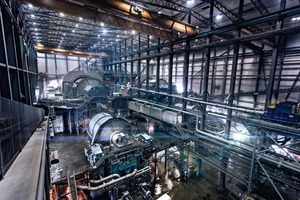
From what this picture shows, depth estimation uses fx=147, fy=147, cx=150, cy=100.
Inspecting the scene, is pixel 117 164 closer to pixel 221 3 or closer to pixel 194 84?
pixel 221 3

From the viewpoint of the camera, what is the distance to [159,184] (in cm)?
1147

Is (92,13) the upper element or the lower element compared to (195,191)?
upper

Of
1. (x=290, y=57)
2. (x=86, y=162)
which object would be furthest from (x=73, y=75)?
(x=290, y=57)

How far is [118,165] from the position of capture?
9.84 metres

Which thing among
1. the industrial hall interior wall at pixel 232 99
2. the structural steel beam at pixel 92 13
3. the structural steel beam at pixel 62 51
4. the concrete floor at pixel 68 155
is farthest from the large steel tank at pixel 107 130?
the structural steel beam at pixel 62 51

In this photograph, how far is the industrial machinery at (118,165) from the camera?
9.09 meters

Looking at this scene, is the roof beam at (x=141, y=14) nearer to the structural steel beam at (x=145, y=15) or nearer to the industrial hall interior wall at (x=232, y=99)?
the structural steel beam at (x=145, y=15)

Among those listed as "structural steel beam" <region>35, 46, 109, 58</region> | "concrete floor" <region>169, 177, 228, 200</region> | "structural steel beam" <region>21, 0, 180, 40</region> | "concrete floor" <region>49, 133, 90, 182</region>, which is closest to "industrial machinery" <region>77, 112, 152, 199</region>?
"concrete floor" <region>49, 133, 90, 182</region>

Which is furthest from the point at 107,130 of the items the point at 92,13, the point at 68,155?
the point at 92,13

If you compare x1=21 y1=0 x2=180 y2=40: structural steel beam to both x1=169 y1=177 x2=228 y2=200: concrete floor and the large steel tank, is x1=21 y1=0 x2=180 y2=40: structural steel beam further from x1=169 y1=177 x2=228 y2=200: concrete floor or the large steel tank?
x1=169 y1=177 x2=228 y2=200: concrete floor

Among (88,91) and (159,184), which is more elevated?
(88,91)

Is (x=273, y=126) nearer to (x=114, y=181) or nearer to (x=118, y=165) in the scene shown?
(x=114, y=181)

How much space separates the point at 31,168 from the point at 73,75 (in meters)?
19.4

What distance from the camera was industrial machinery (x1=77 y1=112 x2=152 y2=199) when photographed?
909 centimetres
